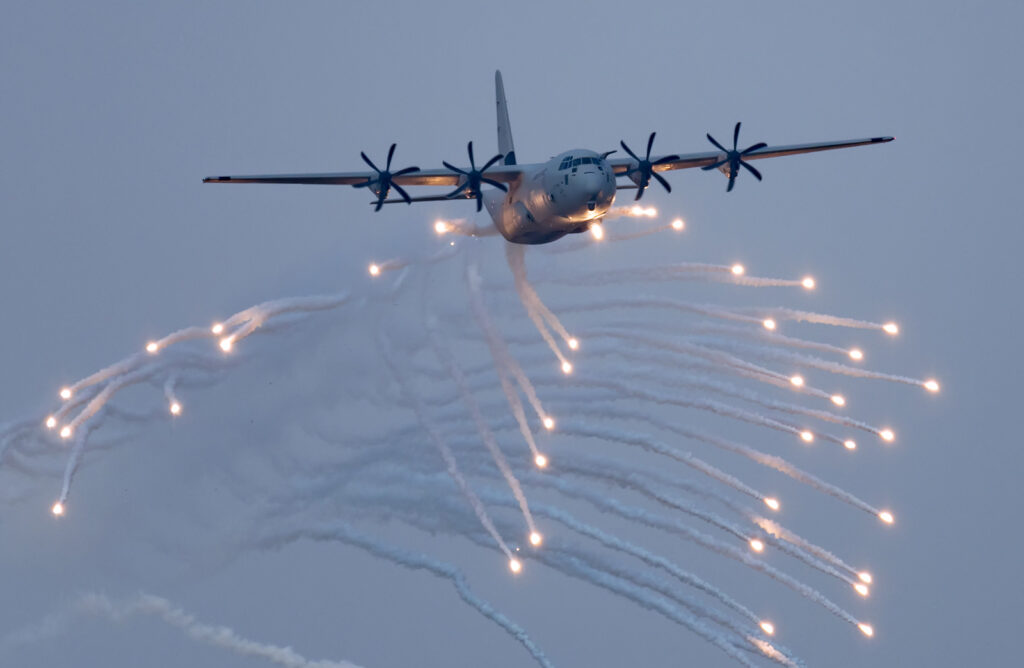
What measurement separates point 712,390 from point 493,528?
34.4 ft

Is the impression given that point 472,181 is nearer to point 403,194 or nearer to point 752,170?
point 403,194

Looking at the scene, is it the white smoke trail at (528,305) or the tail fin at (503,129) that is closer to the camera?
the white smoke trail at (528,305)

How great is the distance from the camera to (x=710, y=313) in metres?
56.0

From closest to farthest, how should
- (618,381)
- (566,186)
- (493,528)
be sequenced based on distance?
(566,186), (493,528), (618,381)

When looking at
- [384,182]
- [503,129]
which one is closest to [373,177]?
[384,182]

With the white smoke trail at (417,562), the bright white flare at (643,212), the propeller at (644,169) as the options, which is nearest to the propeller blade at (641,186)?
the propeller at (644,169)

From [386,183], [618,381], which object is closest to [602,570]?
[618,381]

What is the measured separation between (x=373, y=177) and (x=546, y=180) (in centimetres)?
604

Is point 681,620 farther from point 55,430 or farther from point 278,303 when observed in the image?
point 55,430

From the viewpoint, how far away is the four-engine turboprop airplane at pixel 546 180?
154ft

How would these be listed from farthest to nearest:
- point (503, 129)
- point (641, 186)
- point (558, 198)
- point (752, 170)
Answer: point (503, 129) < point (752, 170) < point (641, 186) < point (558, 198)

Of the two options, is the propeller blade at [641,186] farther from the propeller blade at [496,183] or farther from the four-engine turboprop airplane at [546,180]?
the propeller blade at [496,183]

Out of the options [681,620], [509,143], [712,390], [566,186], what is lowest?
[681,620]

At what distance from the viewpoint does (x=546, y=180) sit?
47.8m
